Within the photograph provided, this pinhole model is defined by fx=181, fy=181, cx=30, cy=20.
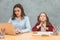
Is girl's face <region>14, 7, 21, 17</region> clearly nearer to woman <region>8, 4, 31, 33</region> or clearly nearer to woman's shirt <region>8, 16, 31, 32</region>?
woman <region>8, 4, 31, 33</region>

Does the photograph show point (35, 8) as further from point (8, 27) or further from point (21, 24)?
point (8, 27)

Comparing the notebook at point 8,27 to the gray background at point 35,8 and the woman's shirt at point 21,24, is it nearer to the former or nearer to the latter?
the woman's shirt at point 21,24

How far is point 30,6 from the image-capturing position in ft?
14.9

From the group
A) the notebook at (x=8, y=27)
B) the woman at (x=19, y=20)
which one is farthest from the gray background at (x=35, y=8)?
the notebook at (x=8, y=27)

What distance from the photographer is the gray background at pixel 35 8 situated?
4.48m

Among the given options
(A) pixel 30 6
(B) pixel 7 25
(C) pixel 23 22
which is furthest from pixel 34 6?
(B) pixel 7 25

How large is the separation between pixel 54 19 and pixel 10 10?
3.70ft

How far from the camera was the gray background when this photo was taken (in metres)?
4.48

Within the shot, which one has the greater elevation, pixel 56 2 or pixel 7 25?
pixel 56 2

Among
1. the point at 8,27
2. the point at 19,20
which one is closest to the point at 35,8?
the point at 19,20

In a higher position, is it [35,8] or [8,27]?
[35,8]

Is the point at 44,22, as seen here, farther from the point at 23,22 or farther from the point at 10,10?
the point at 10,10

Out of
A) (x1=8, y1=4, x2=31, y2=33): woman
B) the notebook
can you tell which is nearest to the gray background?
(x1=8, y1=4, x2=31, y2=33): woman

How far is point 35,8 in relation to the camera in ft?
14.9
